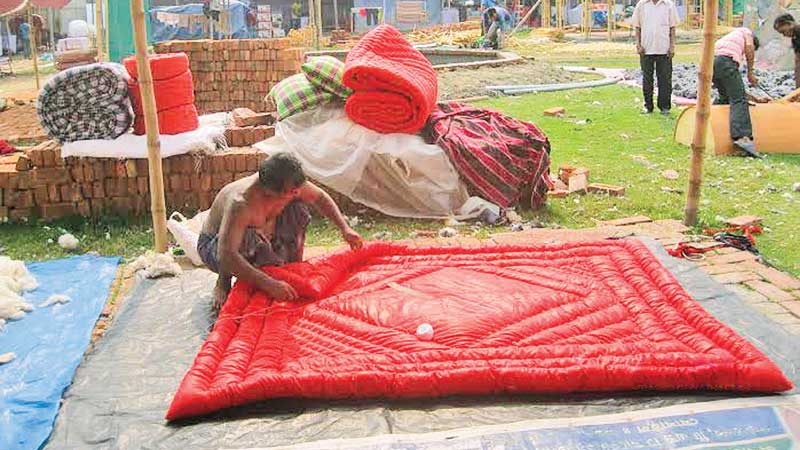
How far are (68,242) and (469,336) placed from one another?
345 centimetres

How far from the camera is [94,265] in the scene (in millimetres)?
4949

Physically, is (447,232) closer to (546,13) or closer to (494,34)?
(494,34)

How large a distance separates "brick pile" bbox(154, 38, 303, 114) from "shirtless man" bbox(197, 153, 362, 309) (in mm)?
6896

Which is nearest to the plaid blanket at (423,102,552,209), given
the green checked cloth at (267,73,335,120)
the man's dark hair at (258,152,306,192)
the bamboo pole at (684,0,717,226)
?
the green checked cloth at (267,73,335,120)

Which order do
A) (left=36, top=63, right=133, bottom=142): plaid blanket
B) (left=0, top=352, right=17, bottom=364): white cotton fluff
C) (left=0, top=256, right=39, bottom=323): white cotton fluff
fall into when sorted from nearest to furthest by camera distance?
(left=0, top=352, right=17, bottom=364): white cotton fluff < (left=0, top=256, right=39, bottom=323): white cotton fluff < (left=36, top=63, right=133, bottom=142): plaid blanket

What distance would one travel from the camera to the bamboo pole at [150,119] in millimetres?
4699

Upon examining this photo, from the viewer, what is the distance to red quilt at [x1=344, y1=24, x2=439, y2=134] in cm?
596

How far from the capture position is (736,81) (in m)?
7.93

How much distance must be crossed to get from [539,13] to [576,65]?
53.0 feet

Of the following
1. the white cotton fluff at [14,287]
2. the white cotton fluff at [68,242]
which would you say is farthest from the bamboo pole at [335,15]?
the white cotton fluff at [14,287]

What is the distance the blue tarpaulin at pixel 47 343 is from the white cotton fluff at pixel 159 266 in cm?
21

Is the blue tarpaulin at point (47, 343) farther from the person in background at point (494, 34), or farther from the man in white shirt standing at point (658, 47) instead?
the person in background at point (494, 34)

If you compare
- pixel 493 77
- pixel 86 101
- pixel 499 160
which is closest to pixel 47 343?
pixel 86 101

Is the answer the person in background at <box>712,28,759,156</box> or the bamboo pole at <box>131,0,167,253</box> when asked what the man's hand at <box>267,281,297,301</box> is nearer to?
the bamboo pole at <box>131,0,167,253</box>
